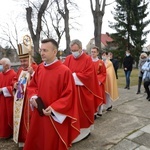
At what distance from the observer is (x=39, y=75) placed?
11.0 ft

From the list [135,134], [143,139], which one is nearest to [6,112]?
[135,134]

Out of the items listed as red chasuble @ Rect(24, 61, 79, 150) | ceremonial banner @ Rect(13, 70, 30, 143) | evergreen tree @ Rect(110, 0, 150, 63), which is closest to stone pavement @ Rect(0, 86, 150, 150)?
ceremonial banner @ Rect(13, 70, 30, 143)

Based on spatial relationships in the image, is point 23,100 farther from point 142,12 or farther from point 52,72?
point 142,12

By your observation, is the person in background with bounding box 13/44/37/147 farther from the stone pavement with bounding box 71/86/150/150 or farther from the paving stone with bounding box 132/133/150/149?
the paving stone with bounding box 132/133/150/149

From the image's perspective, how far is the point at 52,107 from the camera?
2990mm

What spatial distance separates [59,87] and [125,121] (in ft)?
10.2

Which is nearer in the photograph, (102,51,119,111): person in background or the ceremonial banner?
the ceremonial banner

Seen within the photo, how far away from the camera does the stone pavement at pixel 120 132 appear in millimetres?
4262

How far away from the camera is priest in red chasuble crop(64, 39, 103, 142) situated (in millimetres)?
4516

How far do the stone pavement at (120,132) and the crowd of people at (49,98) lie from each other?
0.23 m

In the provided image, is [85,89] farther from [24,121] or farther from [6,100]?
[6,100]

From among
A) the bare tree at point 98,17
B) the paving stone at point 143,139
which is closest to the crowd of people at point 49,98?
the paving stone at point 143,139

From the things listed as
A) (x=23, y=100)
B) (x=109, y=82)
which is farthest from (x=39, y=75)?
(x=109, y=82)

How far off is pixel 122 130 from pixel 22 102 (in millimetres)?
2301
